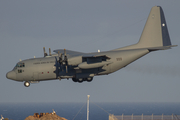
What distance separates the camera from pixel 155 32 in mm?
38156

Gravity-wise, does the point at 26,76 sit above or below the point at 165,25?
below

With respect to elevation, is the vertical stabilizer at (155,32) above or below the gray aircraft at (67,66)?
above

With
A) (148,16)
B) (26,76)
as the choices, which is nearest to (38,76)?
(26,76)

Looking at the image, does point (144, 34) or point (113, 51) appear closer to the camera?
point (113, 51)

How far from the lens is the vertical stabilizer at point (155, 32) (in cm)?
3775

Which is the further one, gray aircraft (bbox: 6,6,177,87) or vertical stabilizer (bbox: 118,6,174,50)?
vertical stabilizer (bbox: 118,6,174,50)

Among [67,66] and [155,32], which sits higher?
[155,32]

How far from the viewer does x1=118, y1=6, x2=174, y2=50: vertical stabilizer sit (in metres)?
37.8

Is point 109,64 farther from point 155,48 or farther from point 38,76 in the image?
point 38,76

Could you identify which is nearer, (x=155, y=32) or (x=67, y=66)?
(x=67, y=66)

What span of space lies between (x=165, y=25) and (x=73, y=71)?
14.8 meters

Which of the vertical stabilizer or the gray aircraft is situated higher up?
the vertical stabilizer

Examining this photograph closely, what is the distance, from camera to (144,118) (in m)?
34.0

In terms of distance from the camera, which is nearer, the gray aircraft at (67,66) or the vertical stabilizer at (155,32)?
the gray aircraft at (67,66)
